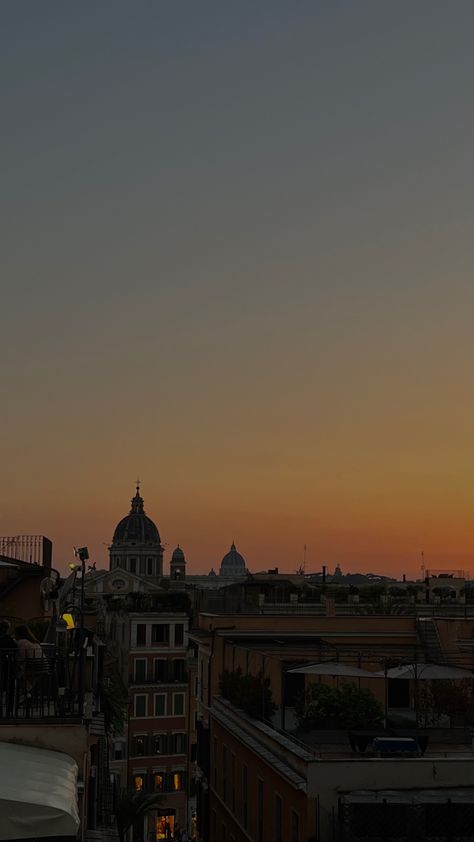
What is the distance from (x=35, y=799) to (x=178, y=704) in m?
66.5

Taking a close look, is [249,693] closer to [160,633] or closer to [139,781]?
[139,781]

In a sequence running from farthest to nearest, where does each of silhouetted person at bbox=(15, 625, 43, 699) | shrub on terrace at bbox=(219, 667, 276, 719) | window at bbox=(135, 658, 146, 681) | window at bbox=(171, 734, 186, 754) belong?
window at bbox=(135, 658, 146, 681), window at bbox=(171, 734, 186, 754), shrub on terrace at bbox=(219, 667, 276, 719), silhouetted person at bbox=(15, 625, 43, 699)

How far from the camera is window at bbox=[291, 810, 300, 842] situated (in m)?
21.9

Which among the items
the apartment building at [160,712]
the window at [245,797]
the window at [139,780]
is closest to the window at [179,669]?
the apartment building at [160,712]

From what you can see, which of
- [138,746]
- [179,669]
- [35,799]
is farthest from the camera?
[179,669]

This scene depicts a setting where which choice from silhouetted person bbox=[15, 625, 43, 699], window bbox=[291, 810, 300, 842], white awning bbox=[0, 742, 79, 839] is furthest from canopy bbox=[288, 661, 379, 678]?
white awning bbox=[0, 742, 79, 839]

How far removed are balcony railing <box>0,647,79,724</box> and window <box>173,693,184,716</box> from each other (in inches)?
2428

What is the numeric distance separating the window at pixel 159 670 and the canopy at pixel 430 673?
5050 centimetres

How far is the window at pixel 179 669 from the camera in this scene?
253 feet

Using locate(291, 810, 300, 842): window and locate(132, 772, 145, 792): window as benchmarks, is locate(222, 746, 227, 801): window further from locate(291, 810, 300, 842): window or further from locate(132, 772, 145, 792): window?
locate(132, 772, 145, 792): window

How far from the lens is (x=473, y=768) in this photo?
20266 millimetres

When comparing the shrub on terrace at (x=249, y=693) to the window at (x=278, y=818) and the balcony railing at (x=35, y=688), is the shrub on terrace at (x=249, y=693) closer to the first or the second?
the window at (x=278, y=818)

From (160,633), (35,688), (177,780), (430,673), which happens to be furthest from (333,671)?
(177,780)

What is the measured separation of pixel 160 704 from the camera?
247 feet
